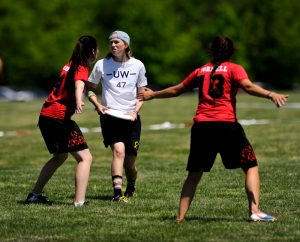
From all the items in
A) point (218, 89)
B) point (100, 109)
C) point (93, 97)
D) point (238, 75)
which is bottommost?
point (100, 109)

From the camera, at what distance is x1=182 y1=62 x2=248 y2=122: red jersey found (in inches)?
315

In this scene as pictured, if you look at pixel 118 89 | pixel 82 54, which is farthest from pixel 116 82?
pixel 82 54

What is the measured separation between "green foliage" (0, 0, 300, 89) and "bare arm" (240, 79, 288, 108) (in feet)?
228

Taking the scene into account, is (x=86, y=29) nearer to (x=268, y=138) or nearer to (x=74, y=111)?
(x=268, y=138)

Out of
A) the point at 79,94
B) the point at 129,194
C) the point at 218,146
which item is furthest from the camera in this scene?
the point at 129,194

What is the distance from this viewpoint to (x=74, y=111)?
9750 millimetres

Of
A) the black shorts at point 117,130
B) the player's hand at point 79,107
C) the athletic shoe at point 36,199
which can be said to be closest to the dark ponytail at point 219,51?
the player's hand at point 79,107

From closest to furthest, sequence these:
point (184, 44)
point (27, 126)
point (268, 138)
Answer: point (268, 138)
point (27, 126)
point (184, 44)

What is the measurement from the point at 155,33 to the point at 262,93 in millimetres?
81697

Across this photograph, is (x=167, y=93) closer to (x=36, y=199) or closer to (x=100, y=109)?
(x=100, y=109)

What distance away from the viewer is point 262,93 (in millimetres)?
7848

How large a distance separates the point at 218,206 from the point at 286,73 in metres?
91.3

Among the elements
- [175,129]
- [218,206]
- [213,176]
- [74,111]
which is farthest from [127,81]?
[175,129]

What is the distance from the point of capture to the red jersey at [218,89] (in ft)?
26.3
